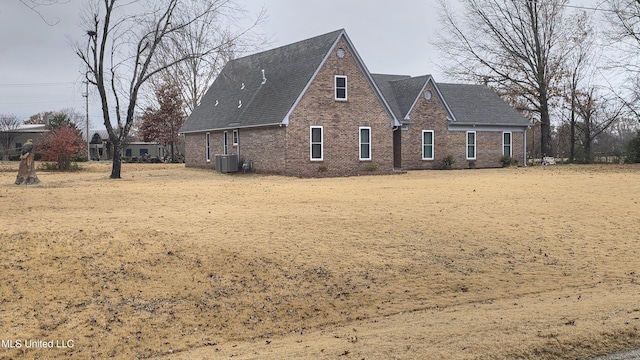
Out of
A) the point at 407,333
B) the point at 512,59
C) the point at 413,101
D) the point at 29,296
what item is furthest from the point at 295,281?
the point at 512,59

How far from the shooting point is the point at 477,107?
134ft

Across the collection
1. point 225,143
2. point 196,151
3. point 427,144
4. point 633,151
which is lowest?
point 633,151

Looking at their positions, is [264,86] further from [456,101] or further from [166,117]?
[166,117]

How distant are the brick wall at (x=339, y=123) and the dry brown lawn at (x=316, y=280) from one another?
13097 mm

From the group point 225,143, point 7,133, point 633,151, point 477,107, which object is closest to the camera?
point 225,143

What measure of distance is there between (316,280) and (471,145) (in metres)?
31.0

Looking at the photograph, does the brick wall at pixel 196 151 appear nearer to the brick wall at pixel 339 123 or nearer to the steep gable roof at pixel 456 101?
the brick wall at pixel 339 123

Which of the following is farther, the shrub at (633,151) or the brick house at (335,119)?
the shrub at (633,151)

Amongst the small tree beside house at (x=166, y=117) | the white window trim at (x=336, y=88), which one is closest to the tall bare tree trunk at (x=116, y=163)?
the white window trim at (x=336, y=88)

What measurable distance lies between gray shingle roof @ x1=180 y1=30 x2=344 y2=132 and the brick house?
0.08m

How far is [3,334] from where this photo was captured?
769 centimetres

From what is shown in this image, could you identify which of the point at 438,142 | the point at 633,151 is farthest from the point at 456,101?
the point at 633,151

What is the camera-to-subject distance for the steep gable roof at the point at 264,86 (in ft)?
99.3

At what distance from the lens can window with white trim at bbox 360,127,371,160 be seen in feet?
104
